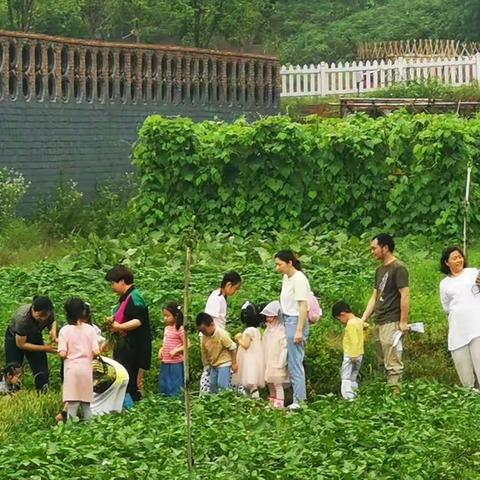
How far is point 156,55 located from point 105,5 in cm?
1337

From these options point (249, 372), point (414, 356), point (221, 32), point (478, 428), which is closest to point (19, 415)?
point (249, 372)

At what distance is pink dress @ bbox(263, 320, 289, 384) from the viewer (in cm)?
1411

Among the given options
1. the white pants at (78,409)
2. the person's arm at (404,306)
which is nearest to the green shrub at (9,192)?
the person's arm at (404,306)

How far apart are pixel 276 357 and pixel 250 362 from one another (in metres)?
0.24

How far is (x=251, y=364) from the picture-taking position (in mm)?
14211

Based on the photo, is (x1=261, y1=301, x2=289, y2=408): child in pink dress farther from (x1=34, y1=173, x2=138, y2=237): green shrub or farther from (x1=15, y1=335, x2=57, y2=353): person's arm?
(x1=34, y1=173, x2=138, y2=237): green shrub

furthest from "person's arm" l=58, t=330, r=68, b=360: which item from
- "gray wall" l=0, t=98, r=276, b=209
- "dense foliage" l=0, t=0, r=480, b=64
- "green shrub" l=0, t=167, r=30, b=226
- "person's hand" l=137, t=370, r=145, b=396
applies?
"dense foliage" l=0, t=0, r=480, b=64

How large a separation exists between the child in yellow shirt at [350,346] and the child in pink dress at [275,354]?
0.51 m

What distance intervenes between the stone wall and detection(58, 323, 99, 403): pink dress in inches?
429

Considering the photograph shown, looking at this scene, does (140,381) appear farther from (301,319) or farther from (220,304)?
(301,319)

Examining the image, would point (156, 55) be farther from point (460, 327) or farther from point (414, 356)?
point (460, 327)

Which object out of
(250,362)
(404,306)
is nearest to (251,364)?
(250,362)

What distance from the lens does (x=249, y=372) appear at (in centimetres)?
1426

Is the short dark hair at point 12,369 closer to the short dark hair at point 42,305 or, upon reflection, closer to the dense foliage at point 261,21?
the short dark hair at point 42,305
